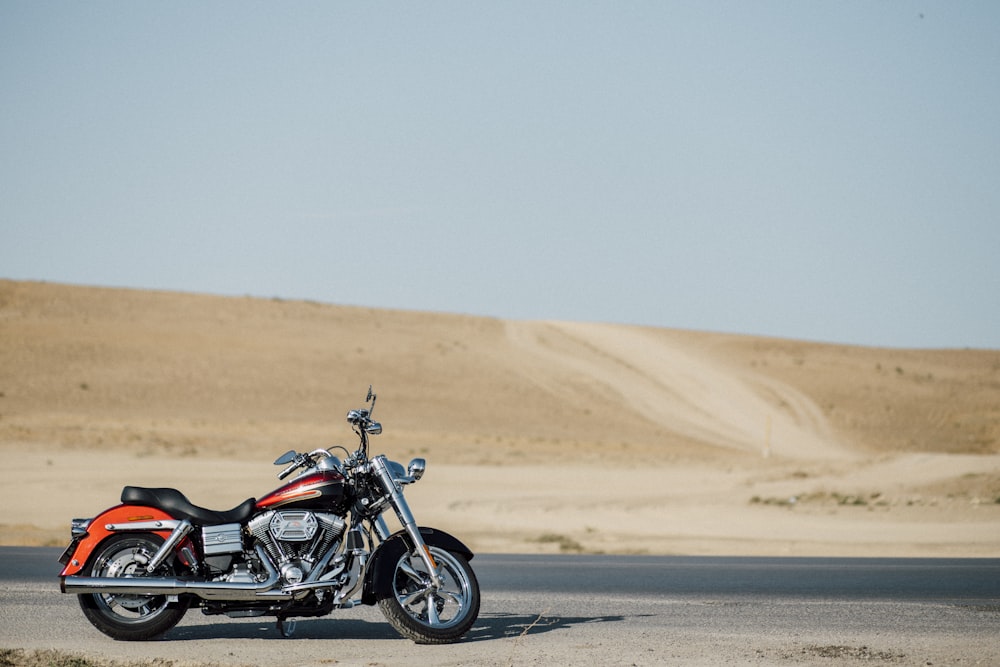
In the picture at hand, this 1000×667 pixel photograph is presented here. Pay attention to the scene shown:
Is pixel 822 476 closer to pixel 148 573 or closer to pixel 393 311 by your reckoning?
pixel 148 573

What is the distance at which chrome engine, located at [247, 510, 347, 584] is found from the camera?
8.19 meters

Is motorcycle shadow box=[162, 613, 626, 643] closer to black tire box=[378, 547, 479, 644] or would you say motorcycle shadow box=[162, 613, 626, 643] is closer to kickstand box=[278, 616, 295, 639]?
black tire box=[378, 547, 479, 644]

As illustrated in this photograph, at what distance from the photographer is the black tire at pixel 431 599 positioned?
8305 mm

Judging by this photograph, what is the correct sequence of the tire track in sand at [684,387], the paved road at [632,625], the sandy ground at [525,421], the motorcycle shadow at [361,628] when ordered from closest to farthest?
the paved road at [632,625] → the motorcycle shadow at [361,628] → the sandy ground at [525,421] → the tire track in sand at [684,387]

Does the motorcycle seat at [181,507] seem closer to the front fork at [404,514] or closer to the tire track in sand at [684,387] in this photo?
the front fork at [404,514]

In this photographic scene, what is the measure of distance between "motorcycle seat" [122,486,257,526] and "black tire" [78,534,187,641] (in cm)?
23

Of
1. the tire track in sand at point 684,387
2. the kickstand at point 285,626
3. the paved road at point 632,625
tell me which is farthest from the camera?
the tire track in sand at point 684,387

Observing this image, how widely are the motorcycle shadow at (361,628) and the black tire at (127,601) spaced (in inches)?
12.5

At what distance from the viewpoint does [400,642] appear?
28.2 ft

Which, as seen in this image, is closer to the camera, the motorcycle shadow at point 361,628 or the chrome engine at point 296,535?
the chrome engine at point 296,535

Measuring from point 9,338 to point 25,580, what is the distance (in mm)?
48508

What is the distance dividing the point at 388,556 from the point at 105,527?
2.03 metres

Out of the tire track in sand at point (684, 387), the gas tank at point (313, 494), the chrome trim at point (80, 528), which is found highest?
the tire track in sand at point (684, 387)

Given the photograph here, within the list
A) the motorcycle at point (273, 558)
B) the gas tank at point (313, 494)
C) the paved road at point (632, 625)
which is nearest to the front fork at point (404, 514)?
the motorcycle at point (273, 558)
